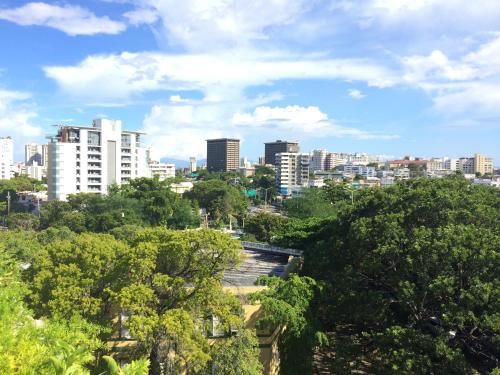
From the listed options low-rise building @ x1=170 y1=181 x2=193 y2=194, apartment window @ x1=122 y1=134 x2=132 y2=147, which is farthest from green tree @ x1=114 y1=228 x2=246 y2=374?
low-rise building @ x1=170 y1=181 x2=193 y2=194

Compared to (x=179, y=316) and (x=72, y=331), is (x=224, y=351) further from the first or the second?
(x=72, y=331)

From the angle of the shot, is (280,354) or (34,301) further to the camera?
(280,354)

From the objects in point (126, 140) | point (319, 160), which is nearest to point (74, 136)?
point (126, 140)

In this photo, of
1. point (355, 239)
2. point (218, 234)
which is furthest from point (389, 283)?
point (218, 234)

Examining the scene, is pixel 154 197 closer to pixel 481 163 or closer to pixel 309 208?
pixel 309 208

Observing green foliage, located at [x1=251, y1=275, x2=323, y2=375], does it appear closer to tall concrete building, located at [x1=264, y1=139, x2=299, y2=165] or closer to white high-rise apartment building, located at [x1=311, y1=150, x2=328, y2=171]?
tall concrete building, located at [x1=264, y1=139, x2=299, y2=165]

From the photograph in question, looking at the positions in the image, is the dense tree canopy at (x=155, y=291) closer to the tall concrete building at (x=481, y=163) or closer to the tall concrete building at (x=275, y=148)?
the tall concrete building at (x=275, y=148)
